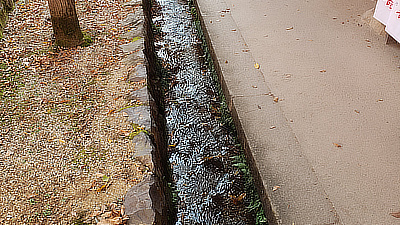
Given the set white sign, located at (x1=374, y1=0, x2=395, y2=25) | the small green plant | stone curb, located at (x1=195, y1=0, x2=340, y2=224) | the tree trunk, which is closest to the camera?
stone curb, located at (x1=195, y1=0, x2=340, y2=224)

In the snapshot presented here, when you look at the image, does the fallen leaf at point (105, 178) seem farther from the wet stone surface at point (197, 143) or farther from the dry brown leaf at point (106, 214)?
the wet stone surface at point (197, 143)

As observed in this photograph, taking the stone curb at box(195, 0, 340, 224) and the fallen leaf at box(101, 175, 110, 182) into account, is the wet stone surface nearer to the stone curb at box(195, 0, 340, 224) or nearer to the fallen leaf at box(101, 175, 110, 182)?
the stone curb at box(195, 0, 340, 224)

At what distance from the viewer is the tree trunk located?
376 cm

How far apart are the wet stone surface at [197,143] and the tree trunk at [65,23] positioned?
1.14 metres

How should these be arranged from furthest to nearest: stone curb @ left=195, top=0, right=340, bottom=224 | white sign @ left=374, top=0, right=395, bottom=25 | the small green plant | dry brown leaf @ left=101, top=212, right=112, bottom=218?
white sign @ left=374, top=0, right=395, bottom=25 → the small green plant → stone curb @ left=195, top=0, right=340, bottom=224 → dry brown leaf @ left=101, top=212, right=112, bottom=218

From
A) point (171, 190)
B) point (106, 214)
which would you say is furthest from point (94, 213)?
point (171, 190)

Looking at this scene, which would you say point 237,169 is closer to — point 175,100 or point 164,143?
point 164,143

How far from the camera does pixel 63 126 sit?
287 centimetres

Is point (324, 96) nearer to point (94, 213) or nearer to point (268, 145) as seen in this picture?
point (268, 145)

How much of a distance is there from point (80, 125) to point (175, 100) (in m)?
1.34

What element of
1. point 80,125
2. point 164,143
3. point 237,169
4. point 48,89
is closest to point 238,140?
point 237,169

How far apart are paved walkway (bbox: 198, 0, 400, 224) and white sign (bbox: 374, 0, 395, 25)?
23cm

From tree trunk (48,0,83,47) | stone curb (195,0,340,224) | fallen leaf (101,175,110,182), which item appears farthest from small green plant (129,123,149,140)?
tree trunk (48,0,83,47)

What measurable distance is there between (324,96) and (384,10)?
1.52m
